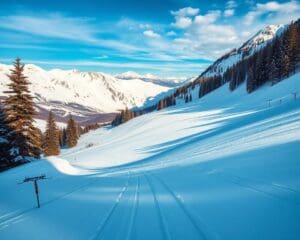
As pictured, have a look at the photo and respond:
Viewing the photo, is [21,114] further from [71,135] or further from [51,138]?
[71,135]

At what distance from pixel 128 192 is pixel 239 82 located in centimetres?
9798

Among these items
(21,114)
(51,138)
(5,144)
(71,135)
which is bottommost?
(71,135)

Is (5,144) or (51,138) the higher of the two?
(5,144)

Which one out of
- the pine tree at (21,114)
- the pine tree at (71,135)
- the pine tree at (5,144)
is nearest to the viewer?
the pine tree at (5,144)

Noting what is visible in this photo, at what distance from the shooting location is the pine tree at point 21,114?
2548 cm

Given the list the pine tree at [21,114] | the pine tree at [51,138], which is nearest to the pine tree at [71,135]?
the pine tree at [51,138]

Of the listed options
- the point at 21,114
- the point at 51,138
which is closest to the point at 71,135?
the point at 51,138

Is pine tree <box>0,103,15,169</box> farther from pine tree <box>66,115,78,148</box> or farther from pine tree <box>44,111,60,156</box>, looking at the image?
pine tree <box>66,115,78,148</box>

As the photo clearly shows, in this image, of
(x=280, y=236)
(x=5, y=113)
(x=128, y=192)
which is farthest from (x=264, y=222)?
(x=5, y=113)

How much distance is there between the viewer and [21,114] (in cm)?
2575

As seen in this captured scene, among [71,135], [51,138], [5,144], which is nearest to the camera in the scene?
[5,144]

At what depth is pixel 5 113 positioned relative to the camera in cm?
2577

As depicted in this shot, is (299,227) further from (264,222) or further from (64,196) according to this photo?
(64,196)

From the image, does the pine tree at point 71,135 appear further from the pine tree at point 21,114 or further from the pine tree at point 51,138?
the pine tree at point 21,114
